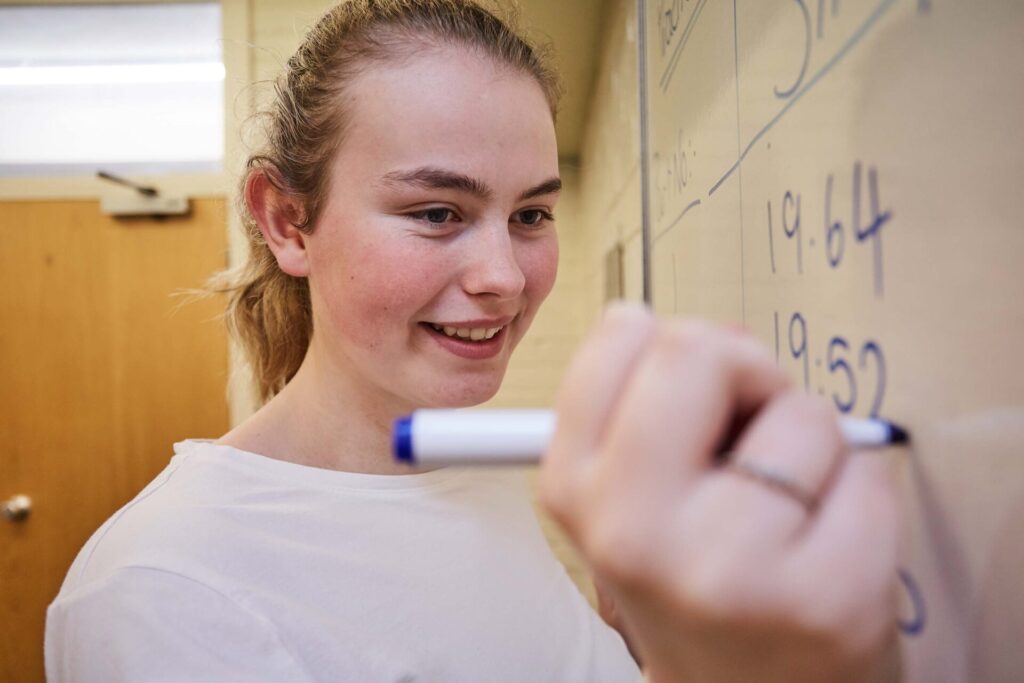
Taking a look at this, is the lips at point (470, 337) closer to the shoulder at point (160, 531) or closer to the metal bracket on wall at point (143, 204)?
the shoulder at point (160, 531)

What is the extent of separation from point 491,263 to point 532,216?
11 cm

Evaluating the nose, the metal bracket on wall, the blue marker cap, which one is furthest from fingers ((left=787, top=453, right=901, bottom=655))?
the metal bracket on wall

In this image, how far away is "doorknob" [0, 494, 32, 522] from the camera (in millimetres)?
1917

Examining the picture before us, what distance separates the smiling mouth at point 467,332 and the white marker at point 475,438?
413 mm

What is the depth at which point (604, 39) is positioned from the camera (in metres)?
1.73

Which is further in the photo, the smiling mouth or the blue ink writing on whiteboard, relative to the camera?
the smiling mouth

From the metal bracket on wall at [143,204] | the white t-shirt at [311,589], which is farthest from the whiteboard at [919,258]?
the metal bracket on wall at [143,204]

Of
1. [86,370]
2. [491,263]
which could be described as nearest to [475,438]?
[491,263]

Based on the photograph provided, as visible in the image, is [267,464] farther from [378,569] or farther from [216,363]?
[216,363]

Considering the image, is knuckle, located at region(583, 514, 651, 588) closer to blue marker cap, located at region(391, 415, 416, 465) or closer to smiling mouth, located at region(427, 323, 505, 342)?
blue marker cap, located at region(391, 415, 416, 465)

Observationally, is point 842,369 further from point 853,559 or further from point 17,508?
point 17,508

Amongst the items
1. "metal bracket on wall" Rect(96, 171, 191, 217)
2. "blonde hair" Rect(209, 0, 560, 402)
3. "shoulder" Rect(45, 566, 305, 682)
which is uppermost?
"metal bracket on wall" Rect(96, 171, 191, 217)

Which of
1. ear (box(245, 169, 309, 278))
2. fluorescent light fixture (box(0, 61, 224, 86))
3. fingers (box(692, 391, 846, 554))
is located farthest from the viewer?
fluorescent light fixture (box(0, 61, 224, 86))

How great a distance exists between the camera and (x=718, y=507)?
181 mm
